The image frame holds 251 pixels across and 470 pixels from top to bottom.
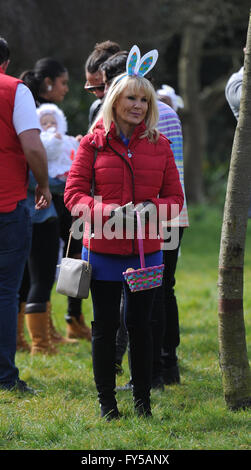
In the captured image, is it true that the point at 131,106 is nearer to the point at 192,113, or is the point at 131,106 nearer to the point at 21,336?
the point at 21,336

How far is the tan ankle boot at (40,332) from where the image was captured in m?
5.66

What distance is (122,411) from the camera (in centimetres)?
409

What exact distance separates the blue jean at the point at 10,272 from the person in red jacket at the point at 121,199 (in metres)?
0.76

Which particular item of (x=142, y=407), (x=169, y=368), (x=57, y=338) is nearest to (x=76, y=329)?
(x=57, y=338)

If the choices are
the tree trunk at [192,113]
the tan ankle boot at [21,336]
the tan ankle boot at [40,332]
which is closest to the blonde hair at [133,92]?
the tan ankle boot at [40,332]

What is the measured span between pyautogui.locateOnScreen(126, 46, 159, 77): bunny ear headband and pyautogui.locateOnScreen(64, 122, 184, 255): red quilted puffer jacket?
11.6 inches

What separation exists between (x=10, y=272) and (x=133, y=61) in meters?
1.55

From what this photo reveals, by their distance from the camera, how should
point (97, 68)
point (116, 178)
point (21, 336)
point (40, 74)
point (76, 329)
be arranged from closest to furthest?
point (116, 178), point (97, 68), point (40, 74), point (21, 336), point (76, 329)

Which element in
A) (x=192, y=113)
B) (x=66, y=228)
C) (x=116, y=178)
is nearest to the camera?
(x=116, y=178)

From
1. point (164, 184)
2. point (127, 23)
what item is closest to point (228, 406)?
point (164, 184)

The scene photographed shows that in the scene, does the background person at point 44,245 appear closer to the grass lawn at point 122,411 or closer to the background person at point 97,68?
the grass lawn at point 122,411

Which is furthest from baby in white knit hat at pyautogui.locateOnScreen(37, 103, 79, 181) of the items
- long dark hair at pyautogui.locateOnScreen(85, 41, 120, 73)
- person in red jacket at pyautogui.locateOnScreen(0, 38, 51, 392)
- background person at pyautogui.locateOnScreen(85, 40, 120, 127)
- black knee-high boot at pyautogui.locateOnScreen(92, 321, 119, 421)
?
black knee-high boot at pyautogui.locateOnScreen(92, 321, 119, 421)

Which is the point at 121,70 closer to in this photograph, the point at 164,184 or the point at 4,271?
the point at 164,184

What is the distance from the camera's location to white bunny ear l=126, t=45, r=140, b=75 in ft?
12.5
